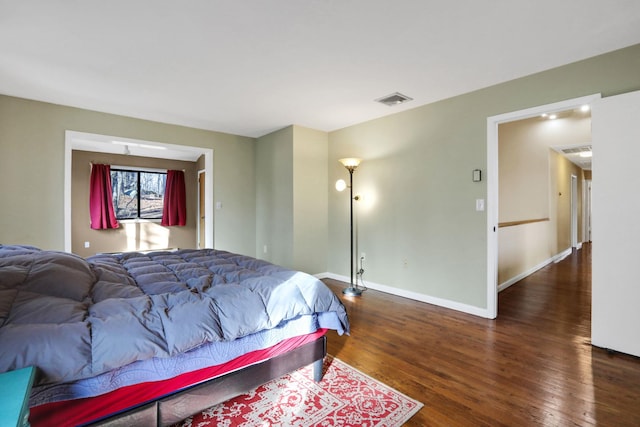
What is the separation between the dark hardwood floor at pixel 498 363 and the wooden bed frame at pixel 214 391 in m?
0.55

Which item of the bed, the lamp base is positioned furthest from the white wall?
the lamp base

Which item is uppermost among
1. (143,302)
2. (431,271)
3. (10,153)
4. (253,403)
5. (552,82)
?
(552,82)

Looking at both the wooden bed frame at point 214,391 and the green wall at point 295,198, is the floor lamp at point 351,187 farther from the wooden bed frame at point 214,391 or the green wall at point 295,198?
the wooden bed frame at point 214,391

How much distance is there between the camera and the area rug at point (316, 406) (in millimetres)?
1635

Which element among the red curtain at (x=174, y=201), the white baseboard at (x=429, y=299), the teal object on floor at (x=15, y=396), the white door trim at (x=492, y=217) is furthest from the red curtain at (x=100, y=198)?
the white door trim at (x=492, y=217)

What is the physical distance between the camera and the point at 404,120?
394 cm

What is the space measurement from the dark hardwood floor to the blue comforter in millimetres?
710

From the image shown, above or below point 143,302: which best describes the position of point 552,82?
above

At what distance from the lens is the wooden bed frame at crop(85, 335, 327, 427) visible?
130cm

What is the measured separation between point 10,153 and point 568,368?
5.78 meters

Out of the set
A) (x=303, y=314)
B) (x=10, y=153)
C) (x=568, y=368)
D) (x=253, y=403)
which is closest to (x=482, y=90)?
(x=568, y=368)

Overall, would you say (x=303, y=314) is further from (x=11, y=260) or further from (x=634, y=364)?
(x=634, y=364)

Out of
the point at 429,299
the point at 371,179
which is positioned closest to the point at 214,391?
the point at 429,299

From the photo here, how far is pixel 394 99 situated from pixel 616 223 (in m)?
2.36
